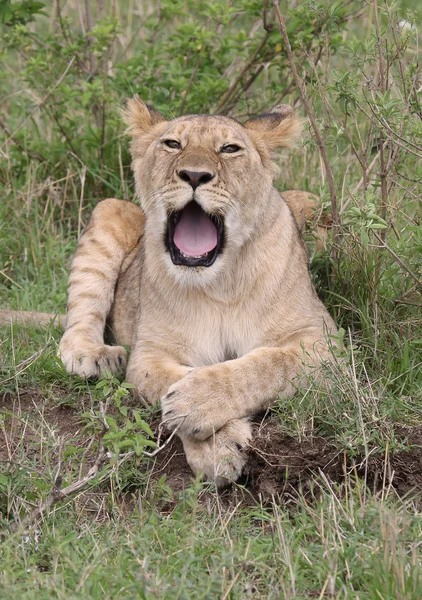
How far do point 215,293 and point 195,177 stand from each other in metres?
0.51

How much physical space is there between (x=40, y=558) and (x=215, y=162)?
162cm

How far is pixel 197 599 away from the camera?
2.49m

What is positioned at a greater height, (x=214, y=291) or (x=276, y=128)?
(x=276, y=128)

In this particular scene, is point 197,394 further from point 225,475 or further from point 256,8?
point 256,8

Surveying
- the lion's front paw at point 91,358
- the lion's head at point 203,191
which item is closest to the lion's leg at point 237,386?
the lion's head at point 203,191

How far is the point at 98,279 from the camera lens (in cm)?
486

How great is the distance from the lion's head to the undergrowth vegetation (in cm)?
36

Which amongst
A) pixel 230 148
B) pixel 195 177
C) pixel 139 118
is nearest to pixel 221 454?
pixel 195 177

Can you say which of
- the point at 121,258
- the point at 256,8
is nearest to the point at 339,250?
the point at 121,258

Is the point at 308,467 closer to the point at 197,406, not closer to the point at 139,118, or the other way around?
the point at 197,406

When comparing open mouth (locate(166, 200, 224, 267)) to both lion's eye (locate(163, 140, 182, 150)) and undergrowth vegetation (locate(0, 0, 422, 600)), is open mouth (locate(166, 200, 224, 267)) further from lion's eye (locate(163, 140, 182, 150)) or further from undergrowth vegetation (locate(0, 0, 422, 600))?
undergrowth vegetation (locate(0, 0, 422, 600))

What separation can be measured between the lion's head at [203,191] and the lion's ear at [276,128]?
53mm

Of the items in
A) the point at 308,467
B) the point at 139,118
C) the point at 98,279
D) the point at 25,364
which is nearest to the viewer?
the point at 308,467

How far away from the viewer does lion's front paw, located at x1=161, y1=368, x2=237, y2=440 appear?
345 centimetres
